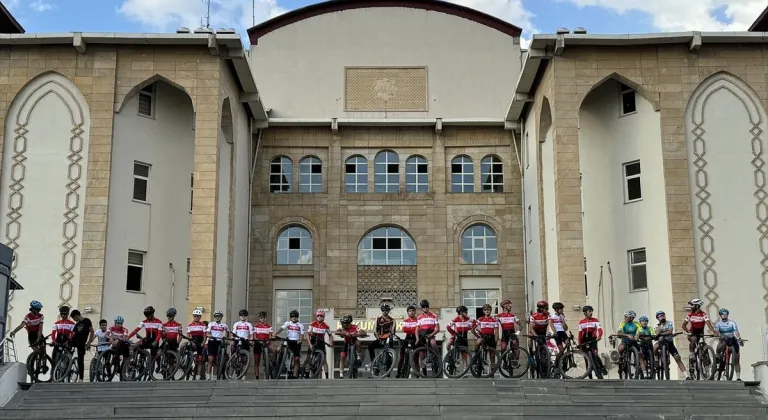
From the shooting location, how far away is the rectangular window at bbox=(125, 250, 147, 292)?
2634cm

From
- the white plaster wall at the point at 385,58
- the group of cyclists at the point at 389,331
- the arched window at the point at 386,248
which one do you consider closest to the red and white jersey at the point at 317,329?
the group of cyclists at the point at 389,331

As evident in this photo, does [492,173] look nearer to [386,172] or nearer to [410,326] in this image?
[386,172]

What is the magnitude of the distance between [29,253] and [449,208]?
1408cm

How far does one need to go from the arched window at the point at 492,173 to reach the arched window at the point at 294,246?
6338 millimetres

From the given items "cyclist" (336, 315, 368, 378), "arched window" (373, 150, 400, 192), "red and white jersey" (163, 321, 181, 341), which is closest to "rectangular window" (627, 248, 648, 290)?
"arched window" (373, 150, 400, 192)

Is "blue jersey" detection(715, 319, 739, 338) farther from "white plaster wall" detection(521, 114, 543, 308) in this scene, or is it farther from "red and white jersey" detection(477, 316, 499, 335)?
"white plaster wall" detection(521, 114, 543, 308)

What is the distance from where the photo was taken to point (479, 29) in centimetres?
3569

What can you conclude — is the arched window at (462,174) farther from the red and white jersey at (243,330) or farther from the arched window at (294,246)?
the red and white jersey at (243,330)

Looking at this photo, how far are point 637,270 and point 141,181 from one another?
1385cm

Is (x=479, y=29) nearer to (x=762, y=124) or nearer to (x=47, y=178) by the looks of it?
(x=762, y=124)

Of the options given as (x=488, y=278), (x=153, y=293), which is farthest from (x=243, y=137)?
(x=488, y=278)

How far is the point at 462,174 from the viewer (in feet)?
112

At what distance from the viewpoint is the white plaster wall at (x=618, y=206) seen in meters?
25.8

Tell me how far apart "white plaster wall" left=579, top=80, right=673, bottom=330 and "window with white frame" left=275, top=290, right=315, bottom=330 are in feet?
32.4
